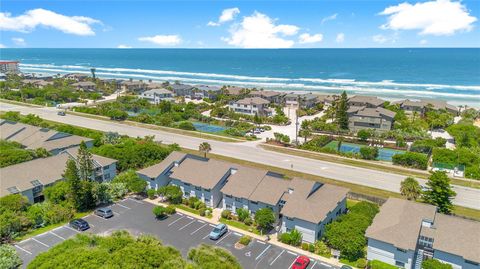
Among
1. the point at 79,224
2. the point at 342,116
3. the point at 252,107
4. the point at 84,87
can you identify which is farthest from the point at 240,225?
the point at 84,87

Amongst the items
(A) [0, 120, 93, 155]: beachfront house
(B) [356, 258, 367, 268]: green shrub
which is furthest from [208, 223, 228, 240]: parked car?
(A) [0, 120, 93, 155]: beachfront house

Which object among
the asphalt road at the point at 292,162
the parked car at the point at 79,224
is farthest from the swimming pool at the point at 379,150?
the parked car at the point at 79,224

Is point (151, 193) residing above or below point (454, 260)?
above

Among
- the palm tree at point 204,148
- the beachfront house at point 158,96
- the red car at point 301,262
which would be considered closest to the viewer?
the red car at point 301,262

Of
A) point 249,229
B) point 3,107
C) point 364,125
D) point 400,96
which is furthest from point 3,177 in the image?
point 400,96

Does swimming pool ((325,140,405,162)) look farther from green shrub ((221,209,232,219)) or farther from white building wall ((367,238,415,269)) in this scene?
green shrub ((221,209,232,219))

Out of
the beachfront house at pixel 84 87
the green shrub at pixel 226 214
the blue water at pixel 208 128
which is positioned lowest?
the green shrub at pixel 226 214

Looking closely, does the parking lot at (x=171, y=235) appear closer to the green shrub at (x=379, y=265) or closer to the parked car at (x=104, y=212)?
the parked car at (x=104, y=212)

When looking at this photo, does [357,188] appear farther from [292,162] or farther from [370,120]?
[370,120]
